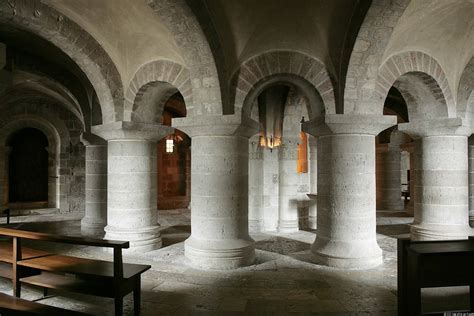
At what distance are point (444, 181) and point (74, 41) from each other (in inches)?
267

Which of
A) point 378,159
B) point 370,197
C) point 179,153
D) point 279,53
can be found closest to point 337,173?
point 370,197

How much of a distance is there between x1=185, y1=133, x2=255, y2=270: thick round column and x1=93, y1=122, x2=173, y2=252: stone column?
4.36ft

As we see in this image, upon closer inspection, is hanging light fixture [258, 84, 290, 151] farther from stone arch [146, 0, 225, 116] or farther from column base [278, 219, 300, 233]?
stone arch [146, 0, 225, 116]

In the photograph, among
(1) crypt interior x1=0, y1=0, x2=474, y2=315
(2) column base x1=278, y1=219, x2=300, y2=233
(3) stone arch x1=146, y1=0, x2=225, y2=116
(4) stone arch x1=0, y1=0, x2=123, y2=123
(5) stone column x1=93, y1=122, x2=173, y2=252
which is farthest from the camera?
(2) column base x1=278, y1=219, x2=300, y2=233

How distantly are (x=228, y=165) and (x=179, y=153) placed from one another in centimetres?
929

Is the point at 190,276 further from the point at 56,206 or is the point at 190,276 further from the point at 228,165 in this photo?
the point at 56,206

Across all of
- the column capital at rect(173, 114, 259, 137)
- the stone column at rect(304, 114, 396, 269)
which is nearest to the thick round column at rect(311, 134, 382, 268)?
the stone column at rect(304, 114, 396, 269)

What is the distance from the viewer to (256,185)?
805 centimetres

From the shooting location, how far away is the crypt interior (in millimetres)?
4277

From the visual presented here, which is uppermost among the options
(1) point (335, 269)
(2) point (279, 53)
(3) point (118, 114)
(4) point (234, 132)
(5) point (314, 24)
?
(5) point (314, 24)

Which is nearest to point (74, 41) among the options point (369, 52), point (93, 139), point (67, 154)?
point (93, 139)

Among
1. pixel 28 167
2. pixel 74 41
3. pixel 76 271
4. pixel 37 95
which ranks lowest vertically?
pixel 76 271

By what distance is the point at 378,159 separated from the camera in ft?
40.8

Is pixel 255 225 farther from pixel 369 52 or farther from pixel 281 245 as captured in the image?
pixel 369 52
